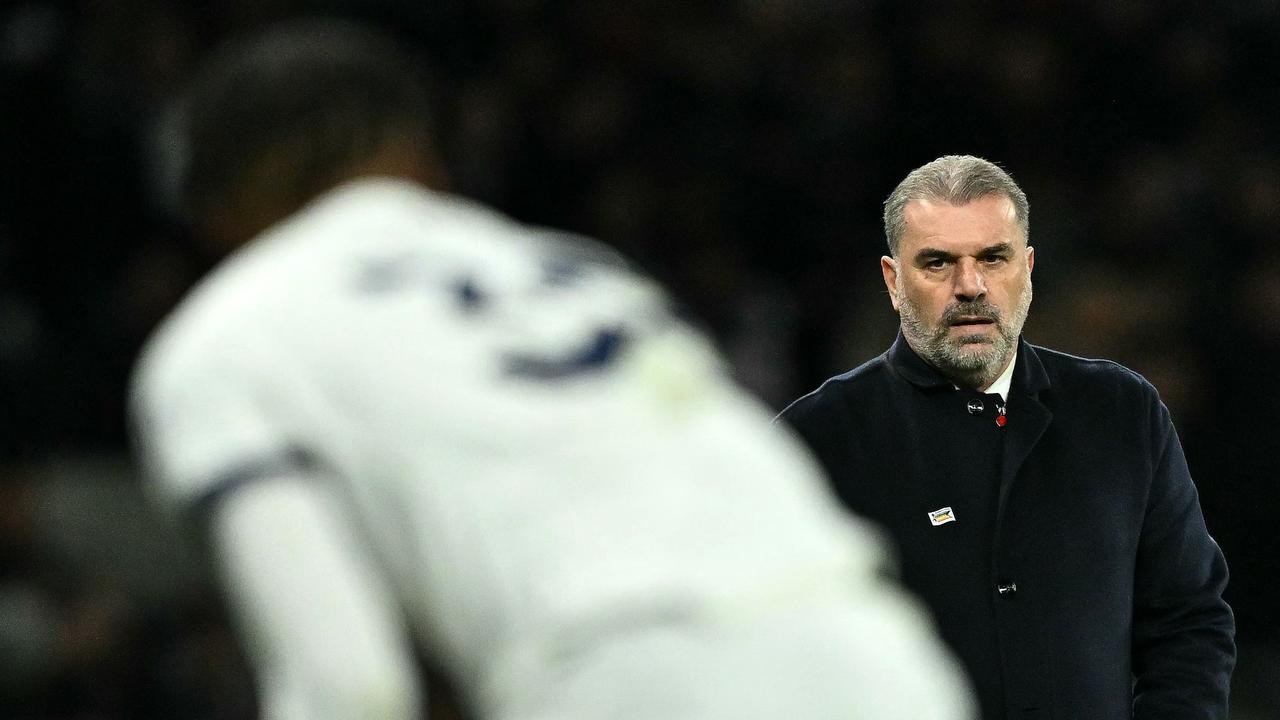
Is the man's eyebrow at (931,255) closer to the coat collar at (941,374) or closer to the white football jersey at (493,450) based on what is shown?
the coat collar at (941,374)

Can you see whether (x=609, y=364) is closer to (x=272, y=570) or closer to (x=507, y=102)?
(x=272, y=570)

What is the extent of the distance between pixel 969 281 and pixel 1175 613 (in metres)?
0.83

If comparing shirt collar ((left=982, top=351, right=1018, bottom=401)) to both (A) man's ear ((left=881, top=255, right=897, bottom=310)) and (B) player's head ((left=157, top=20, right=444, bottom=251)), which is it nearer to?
(A) man's ear ((left=881, top=255, right=897, bottom=310))

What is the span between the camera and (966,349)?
3.68 meters

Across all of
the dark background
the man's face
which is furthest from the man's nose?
the dark background

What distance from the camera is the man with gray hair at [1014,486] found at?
3482 millimetres

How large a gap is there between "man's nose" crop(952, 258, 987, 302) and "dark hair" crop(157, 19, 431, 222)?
74.4 inches

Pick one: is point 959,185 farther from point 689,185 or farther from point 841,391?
point 689,185

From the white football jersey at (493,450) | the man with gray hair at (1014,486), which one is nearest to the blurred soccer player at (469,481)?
the white football jersey at (493,450)

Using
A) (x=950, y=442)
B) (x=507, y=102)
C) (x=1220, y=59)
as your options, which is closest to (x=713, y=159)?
(x=507, y=102)

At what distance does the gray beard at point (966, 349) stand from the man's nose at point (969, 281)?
0.06 feet

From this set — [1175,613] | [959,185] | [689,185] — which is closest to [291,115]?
[959,185]

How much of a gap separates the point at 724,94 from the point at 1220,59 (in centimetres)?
238

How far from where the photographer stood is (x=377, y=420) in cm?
188
